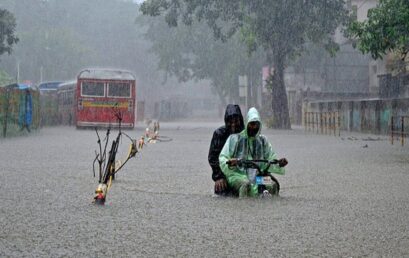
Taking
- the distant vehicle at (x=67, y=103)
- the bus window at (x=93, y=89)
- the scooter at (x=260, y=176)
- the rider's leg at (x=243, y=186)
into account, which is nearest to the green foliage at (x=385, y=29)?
the scooter at (x=260, y=176)

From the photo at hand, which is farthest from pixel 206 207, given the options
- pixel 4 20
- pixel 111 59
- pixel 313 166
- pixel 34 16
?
pixel 111 59

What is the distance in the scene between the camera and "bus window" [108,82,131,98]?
39219 millimetres

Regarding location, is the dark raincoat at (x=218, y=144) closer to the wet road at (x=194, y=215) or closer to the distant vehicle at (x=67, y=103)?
the wet road at (x=194, y=215)

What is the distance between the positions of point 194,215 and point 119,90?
3088cm

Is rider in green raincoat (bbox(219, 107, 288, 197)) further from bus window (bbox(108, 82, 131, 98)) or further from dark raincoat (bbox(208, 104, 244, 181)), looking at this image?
bus window (bbox(108, 82, 131, 98))

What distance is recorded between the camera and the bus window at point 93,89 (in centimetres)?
3925

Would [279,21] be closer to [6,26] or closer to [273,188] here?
[6,26]

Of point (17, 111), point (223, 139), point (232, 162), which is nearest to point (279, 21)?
point (17, 111)

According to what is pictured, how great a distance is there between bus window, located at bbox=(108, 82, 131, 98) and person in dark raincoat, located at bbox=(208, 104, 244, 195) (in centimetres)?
2875

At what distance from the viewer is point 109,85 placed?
129 ft

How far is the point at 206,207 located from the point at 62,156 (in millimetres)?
9988

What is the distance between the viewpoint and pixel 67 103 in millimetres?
46844

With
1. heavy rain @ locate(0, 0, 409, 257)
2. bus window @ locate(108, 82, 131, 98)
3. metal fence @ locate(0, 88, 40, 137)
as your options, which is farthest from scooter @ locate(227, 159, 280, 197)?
bus window @ locate(108, 82, 131, 98)

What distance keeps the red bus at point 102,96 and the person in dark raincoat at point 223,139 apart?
2827cm
